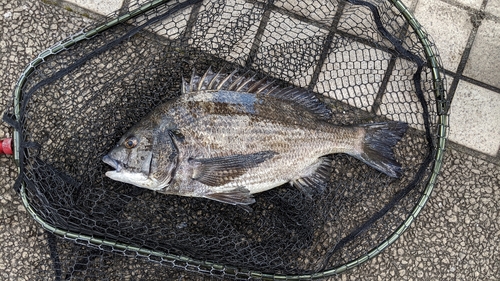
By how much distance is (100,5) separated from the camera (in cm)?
360

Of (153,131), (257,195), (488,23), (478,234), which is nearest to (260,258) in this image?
(257,195)

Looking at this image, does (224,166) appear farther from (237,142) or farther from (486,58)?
(486,58)

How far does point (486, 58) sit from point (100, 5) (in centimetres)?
326

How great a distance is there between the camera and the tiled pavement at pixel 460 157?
362 centimetres

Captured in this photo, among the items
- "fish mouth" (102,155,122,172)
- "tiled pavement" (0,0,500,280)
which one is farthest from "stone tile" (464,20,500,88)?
"fish mouth" (102,155,122,172)

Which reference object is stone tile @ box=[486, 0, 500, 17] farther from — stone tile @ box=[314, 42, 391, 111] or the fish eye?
the fish eye

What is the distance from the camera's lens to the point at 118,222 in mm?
3143

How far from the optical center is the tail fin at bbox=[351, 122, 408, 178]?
3.32 m

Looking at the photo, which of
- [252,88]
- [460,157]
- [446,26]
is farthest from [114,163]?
[446,26]

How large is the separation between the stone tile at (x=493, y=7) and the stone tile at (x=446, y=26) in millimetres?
193

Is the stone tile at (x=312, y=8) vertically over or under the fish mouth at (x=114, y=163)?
over

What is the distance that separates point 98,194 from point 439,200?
2.75m

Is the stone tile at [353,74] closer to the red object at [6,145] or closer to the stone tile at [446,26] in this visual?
the stone tile at [446,26]

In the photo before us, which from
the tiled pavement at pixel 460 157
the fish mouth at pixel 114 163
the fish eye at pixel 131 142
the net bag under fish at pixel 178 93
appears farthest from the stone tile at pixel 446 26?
the fish mouth at pixel 114 163
